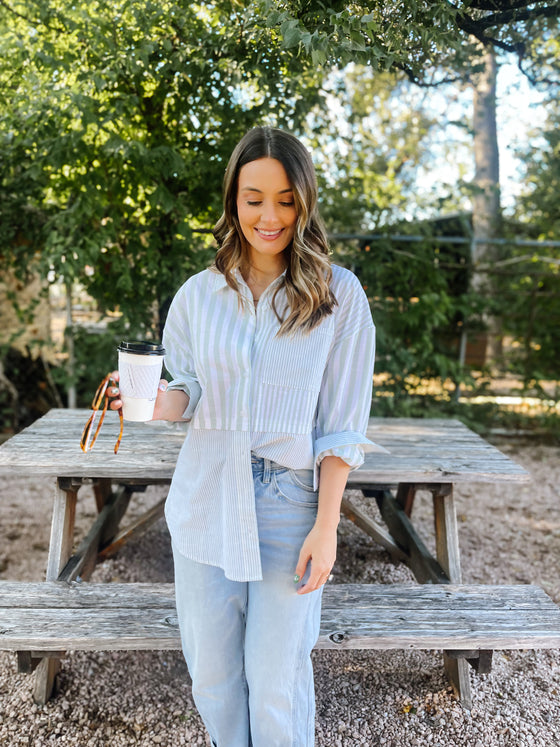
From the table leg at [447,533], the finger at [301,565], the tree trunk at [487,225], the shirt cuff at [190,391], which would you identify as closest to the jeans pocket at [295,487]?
the finger at [301,565]

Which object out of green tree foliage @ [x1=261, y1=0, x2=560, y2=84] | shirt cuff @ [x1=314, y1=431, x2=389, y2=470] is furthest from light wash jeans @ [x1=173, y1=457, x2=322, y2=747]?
green tree foliage @ [x1=261, y1=0, x2=560, y2=84]

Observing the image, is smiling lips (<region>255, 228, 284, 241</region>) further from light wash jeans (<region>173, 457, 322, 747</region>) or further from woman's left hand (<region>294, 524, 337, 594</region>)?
woman's left hand (<region>294, 524, 337, 594</region>)

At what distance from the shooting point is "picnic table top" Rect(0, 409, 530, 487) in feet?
8.09

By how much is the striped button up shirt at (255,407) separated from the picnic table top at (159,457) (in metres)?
0.68

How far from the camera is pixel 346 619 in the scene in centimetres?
210

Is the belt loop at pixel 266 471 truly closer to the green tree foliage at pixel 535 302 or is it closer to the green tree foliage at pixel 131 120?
the green tree foliage at pixel 131 120

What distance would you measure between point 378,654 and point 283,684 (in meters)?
1.16

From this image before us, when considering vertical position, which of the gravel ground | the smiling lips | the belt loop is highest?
the smiling lips

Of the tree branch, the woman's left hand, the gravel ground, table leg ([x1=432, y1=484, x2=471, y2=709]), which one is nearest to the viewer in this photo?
the woman's left hand

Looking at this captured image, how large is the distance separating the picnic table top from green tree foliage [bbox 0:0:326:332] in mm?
1273

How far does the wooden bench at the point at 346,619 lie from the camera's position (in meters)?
1.99

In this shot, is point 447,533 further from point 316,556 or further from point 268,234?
point 268,234

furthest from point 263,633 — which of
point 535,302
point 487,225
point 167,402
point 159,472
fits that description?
point 487,225

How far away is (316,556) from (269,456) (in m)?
0.30
